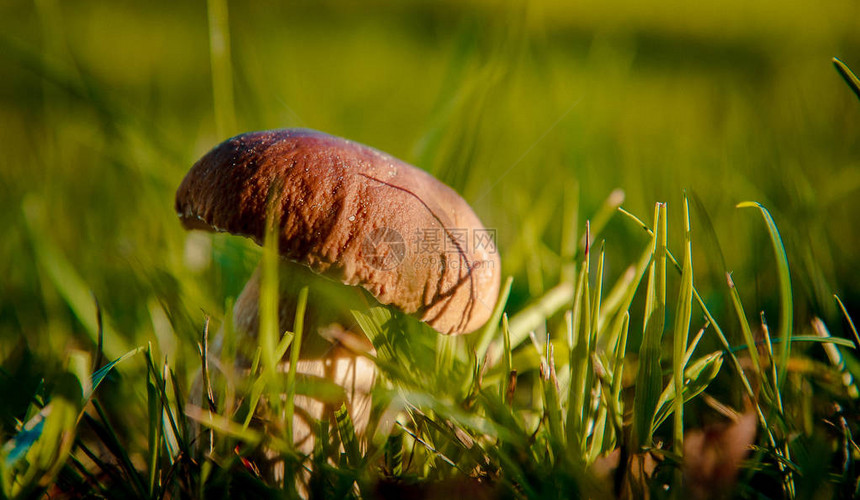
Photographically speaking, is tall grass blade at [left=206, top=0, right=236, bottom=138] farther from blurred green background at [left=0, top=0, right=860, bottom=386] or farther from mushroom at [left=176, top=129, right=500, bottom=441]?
mushroom at [left=176, top=129, right=500, bottom=441]

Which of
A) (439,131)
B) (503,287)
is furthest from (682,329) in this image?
(439,131)

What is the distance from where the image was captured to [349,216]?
903 mm

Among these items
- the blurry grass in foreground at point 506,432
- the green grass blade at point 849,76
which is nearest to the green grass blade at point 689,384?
the blurry grass in foreground at point 506,432

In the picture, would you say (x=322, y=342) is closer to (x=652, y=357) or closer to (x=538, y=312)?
(x=538, y=312)

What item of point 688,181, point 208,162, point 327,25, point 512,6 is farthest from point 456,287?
point 327,25

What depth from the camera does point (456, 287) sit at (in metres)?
0.97

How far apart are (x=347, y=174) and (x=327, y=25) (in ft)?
13.0

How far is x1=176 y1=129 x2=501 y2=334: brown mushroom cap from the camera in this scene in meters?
0.89

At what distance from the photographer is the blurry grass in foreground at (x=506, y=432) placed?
2.44 ft

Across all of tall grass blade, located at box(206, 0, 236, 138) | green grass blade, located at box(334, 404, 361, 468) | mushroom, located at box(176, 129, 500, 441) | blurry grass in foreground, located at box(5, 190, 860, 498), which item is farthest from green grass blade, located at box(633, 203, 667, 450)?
tall grass blade, located at box(206, 0, 236, 138)

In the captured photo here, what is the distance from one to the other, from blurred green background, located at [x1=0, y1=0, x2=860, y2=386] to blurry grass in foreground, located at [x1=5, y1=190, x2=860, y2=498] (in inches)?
8.4

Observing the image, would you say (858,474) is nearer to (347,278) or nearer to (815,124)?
(347,278)

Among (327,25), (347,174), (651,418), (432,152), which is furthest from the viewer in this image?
(327,25)

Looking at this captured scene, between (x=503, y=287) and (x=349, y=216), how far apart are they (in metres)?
0.66
